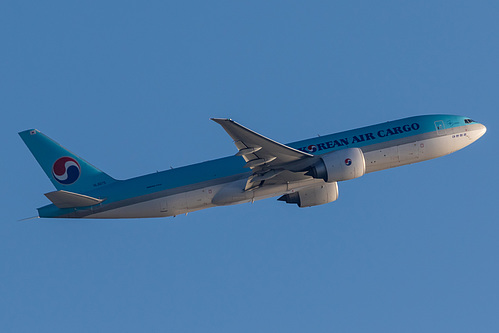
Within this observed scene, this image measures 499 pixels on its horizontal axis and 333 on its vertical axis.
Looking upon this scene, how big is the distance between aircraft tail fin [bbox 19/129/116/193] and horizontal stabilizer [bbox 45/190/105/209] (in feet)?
8.13

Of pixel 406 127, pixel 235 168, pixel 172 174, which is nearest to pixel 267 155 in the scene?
pixel 235 168

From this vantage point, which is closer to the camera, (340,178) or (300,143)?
(340,178)

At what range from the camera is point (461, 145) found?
170 feet

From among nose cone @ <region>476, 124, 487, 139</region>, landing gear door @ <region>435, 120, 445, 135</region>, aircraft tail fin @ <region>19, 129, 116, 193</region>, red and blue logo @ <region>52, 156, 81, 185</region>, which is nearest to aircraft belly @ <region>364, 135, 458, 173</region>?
landing gear door @ <region>435, 120, 445, 135</region>

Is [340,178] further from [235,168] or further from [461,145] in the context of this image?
[461,145]

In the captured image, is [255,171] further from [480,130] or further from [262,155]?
[480,130]

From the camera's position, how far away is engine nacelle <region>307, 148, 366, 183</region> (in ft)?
152

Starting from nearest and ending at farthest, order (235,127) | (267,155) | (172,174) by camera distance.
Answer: (235,127) → (267,155) → (172,174)

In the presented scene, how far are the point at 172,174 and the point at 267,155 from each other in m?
7.67

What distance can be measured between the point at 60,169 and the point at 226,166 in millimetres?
12653

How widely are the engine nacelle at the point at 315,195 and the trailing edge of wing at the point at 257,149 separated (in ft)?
17.6

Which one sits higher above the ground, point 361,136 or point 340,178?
point 361,136

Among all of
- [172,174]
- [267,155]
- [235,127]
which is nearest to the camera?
[235,127]

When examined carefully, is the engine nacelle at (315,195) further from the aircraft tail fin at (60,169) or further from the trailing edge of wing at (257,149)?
the aircraft tail fin at (60,169)
